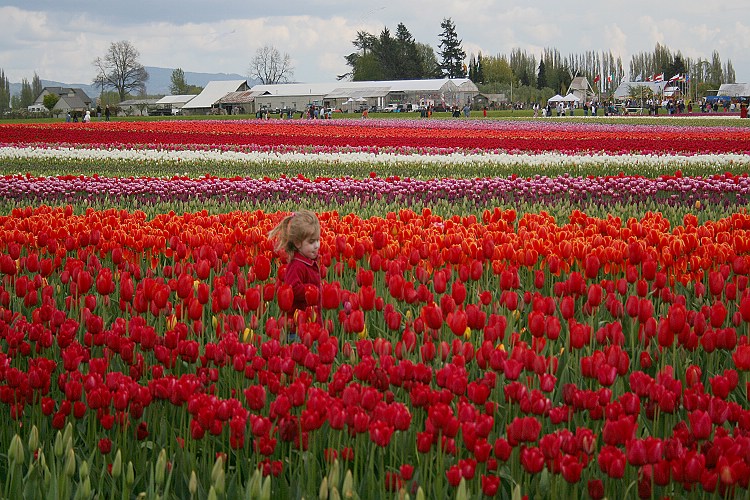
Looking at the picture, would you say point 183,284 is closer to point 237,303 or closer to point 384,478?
point 237,303

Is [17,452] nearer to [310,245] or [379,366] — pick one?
[379,366]

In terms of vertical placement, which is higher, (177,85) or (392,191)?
(177,85)

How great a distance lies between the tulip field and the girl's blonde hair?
0.20 metres

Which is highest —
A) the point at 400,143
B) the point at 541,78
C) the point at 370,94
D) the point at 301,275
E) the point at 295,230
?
the point at 541,78

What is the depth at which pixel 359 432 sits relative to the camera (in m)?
2.59

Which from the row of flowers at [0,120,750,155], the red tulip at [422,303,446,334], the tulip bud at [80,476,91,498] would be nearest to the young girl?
the red tulip at [422,303,446,334]

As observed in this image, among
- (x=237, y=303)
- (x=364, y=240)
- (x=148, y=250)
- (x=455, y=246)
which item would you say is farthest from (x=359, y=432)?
(x=148, y=250)

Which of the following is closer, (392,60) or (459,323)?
(459,323)

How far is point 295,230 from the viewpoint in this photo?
4.83 m

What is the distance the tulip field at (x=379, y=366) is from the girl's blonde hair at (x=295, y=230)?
0.20m

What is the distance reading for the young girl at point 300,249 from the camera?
4820mm

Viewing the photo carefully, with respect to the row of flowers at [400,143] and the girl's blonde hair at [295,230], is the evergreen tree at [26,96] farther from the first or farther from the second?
the girl's blonde hair at [295,230]

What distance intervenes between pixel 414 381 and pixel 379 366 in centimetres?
27

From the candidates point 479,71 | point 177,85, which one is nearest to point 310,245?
point 479,71
